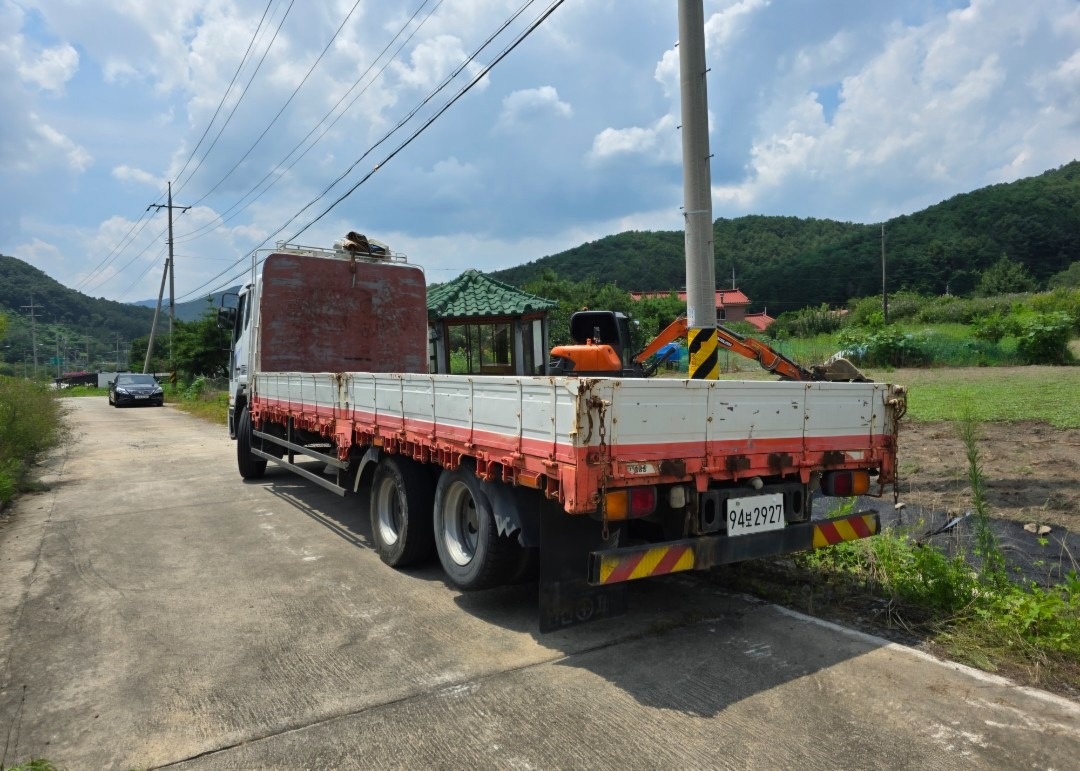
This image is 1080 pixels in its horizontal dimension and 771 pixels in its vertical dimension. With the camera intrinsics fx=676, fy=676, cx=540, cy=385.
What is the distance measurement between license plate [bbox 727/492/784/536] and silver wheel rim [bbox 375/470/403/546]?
272 cm

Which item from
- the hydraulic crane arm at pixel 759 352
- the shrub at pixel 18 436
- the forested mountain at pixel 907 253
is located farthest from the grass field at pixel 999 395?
the forested mountain at pixel 907 253

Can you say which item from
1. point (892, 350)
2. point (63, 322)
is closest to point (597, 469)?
point (892, 350)

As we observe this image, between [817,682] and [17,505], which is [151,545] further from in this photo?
[817,682]

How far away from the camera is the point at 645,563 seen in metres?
3.64

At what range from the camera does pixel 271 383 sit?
27.7 ft

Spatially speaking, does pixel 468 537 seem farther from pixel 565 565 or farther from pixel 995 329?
pixel 995 329

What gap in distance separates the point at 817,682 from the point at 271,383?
7.05 meters

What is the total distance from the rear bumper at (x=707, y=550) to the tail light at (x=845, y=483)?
17cm

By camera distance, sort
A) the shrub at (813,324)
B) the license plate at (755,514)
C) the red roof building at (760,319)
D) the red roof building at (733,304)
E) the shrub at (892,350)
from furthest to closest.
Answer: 1. the red roof building at (733,304)
2. the red roof building at (760,319)
3. the shrub at (813,324)
4. the shrub at (892,350)
5. the license plate at (755,514)

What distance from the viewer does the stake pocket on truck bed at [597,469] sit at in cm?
340

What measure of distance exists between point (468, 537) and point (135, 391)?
99.5 feet

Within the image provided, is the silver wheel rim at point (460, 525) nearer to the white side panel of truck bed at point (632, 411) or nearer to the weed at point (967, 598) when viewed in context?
the white side panel of truck bed at point (632, 411)

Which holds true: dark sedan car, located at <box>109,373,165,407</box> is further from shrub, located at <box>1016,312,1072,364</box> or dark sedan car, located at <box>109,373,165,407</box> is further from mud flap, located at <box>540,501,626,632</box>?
shrub, located at <box>1016,312,1072,364</box>

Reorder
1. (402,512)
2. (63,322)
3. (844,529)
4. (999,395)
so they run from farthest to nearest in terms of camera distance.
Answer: (63,322) < (999,395) < (402,512) < (844,529)
